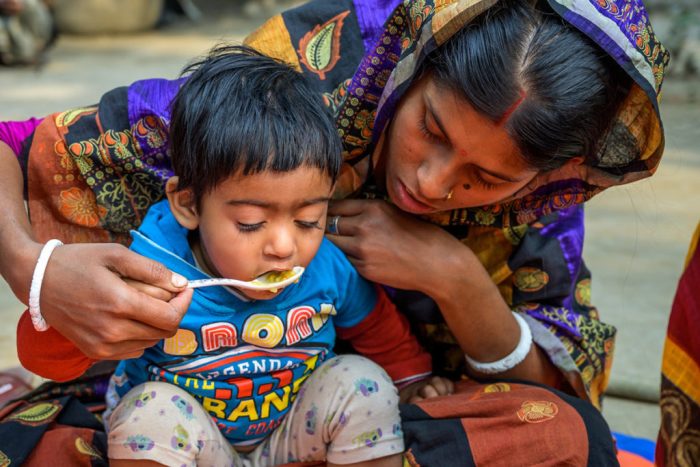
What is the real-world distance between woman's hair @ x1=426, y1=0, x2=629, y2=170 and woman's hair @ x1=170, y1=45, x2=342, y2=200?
230mm

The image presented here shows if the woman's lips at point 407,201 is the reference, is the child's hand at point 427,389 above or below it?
below

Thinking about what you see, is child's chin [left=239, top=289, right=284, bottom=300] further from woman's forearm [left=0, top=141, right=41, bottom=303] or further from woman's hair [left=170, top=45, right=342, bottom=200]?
woman's forearm [left=0, top=141, right=41, bottom=303]

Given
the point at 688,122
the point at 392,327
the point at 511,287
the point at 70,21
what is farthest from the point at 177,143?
the point at 70,21

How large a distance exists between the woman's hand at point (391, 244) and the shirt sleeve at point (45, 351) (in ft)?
1.72

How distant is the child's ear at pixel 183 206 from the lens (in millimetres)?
1459

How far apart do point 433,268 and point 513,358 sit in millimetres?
239

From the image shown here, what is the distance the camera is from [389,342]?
1.72 meters

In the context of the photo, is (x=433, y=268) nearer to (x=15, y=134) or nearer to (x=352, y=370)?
(x=352, y=370)

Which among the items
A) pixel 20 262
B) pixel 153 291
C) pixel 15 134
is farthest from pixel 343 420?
pixel 15 134

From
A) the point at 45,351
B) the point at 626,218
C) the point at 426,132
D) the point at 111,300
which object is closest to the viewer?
the point at 111,300

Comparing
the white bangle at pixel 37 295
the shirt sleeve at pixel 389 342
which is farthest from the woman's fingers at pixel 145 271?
the shirt sleeve at pixel 389 342

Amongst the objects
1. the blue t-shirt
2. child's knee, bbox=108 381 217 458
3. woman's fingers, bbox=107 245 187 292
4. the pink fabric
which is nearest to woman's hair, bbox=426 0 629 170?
the blue t-shirt

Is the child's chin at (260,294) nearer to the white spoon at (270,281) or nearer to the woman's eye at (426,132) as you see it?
the white spoon at (270,281)

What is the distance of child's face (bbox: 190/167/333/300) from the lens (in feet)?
4.51
